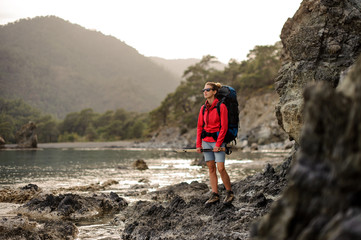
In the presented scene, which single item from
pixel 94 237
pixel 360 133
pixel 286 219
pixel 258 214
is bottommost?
pixel 94 237

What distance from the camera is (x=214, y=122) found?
21.3ft

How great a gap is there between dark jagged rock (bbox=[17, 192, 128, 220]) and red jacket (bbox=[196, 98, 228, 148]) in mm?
3645

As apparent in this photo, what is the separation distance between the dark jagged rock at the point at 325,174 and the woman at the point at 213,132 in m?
4.30

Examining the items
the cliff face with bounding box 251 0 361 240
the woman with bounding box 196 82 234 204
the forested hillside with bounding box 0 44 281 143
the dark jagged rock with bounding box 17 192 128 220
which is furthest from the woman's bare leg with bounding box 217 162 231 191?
the forested hillside with bounding box 0 44 281 143

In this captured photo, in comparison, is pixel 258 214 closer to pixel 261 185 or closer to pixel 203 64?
pixel 261 185

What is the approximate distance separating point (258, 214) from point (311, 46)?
15.4ft

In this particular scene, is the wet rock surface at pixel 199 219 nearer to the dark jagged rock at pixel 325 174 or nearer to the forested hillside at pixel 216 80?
the dark jagged rock at pixel 325 174

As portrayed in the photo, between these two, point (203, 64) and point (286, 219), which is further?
point (203, 64)

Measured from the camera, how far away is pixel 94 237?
20.2 ft

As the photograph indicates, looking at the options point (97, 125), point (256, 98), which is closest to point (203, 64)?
point (256, 98)

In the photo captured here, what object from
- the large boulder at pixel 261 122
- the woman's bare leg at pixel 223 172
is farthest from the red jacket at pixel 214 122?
the large boulder at pixel 261 122

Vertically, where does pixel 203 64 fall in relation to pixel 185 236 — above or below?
above

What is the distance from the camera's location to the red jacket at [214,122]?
6266mm

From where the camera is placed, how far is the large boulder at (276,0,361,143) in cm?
743
